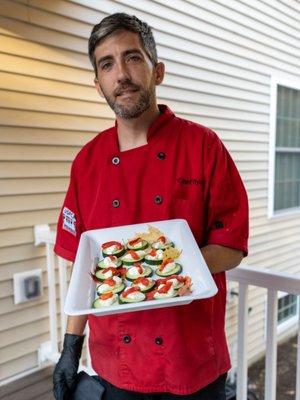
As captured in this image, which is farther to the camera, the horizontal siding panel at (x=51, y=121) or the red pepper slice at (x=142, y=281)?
the horizontal siding panel at (x=51, y=121)

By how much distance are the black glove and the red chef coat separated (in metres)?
0.13

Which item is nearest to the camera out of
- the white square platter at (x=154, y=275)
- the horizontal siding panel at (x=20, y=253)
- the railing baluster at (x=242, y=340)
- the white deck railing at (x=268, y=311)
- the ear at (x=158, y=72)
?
the white square platter at (x=154, y=275)

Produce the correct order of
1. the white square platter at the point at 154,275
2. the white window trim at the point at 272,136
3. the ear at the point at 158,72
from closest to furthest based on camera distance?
the white square platter at the point at 154,275, the ear at the point at 158,72, the white window trim at the point at 272,136

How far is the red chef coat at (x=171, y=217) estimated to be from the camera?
44.1 inches

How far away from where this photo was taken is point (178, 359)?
111cm

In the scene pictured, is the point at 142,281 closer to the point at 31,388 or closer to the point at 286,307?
the point at 31,388

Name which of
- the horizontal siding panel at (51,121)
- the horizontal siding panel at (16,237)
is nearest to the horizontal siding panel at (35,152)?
the horizontal siding panel at (51,121)

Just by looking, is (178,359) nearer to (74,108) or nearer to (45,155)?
(45,155)

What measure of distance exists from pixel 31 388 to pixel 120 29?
2.05 meters

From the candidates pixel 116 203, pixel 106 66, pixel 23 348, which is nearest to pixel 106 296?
pixel 116 203

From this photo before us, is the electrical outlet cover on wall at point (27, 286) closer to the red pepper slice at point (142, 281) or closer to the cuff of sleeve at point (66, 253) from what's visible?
the cuff of sleeve at point (66, 253)

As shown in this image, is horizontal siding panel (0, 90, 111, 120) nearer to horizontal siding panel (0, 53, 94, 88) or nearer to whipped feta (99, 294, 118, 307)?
horizontal siding panel (0, 53, 94, 88)

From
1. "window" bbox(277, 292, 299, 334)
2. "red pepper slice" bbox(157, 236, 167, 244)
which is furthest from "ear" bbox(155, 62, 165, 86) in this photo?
"window" bbox(277, 292, 299, 334)

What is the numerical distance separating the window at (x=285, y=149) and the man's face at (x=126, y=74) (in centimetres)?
414
